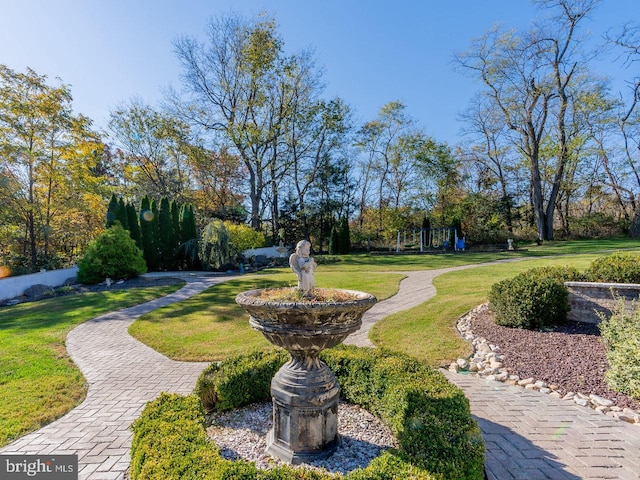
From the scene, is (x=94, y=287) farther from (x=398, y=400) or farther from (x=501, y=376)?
(x=501, y=376)

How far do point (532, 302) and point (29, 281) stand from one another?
16.5 m

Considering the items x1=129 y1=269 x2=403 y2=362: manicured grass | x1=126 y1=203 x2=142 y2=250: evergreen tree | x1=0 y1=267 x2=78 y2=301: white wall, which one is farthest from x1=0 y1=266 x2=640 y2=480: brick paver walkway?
x1=126 y1=203 x2=142 y2=250: evergreen tree

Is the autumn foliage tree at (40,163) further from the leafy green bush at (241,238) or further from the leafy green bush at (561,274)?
the leafy green bush at (561,274)

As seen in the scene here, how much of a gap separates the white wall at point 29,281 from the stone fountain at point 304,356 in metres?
13.7

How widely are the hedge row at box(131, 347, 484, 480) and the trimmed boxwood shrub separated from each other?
11.4ft

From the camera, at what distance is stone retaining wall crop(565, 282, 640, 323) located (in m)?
5.79

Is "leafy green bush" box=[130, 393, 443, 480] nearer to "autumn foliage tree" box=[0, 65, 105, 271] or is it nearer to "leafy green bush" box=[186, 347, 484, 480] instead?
"leafy green bush" box=[186, 347, 484, 480]

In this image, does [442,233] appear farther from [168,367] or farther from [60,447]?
[60,447]

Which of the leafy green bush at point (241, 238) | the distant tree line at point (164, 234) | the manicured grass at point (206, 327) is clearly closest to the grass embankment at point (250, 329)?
the manicured grass at point (206, 327)

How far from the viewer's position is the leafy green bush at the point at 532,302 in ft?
19.8

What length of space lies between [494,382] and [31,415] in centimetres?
568

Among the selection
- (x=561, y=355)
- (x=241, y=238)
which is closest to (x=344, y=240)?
(x=241, y=238)

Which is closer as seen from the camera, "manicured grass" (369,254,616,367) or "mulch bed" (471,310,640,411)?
"mulch bed" (471,310,640,411)

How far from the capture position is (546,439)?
10.1ft
